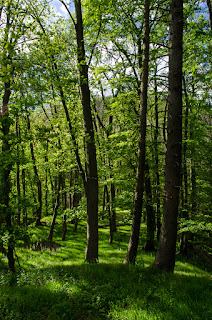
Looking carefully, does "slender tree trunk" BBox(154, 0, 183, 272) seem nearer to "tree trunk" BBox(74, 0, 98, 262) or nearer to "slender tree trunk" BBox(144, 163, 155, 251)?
"tree trunk" BBox(74, 0, 98, 262)

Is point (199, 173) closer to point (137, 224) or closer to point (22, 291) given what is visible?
point (137, 224)

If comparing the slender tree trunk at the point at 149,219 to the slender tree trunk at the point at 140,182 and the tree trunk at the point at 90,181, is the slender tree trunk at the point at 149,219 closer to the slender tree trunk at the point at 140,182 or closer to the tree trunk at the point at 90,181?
the tree trunk at the point at 90,181

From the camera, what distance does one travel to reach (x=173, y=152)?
5398 millimetres

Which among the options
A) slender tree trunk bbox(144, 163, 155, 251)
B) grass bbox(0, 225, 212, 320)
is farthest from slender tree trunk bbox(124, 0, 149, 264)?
slender tree trunk bbox(144, 163, 155, 251)

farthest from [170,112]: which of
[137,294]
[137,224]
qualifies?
[137,294]

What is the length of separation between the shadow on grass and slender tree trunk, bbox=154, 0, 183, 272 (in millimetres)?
564

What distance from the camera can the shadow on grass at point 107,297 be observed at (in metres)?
3.42

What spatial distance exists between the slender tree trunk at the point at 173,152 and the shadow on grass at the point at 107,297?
56cm

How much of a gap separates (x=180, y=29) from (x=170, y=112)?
7.22ft

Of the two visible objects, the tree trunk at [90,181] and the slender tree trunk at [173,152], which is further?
→ the tree trunk at [90,181]

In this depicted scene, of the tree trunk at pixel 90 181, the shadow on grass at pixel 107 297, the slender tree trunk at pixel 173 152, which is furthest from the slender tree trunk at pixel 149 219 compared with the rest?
the shadow on grass at pixel 107 297

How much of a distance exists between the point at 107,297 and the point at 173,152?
143 inches

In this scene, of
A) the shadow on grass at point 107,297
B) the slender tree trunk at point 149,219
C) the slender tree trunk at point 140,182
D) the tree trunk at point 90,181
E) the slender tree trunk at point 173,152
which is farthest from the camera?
the slender tree trunk at point 149,219

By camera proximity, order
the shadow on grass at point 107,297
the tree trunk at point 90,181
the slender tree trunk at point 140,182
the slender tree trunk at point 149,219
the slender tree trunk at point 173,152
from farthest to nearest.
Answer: the slender tree trunk at point 149,219, the tree trunk at point 90,181, the slender tree trunk at point 140,182, the slender tree trunk at point 173,152, the shadow on grass at point 107,297
